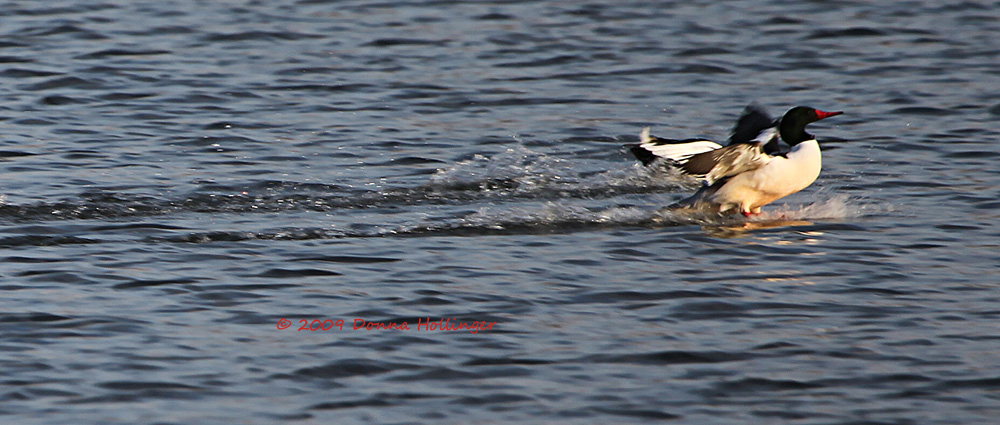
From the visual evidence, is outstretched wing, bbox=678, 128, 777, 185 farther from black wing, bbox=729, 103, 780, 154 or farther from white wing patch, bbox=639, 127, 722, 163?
black wing, bbox=729, 103, 780, 154

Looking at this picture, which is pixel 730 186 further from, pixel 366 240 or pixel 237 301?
pixel 237 301

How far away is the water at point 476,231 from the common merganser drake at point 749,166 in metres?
0.30

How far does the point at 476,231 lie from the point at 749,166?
2052 mm

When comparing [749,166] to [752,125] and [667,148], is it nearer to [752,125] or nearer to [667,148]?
[752,125]

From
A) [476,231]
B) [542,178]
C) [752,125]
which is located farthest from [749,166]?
[476,231]

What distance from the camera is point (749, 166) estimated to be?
31.4 feet

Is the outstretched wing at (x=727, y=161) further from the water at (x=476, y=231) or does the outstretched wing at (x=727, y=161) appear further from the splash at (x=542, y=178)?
the splash at (x=542, y=178)

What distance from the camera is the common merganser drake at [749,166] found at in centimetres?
929

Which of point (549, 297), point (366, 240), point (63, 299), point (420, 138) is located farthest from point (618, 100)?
point (63, 299)

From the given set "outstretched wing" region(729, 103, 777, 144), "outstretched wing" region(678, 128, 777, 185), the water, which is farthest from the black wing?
the water

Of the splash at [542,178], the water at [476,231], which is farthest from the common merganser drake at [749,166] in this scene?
the splash at [542,178]

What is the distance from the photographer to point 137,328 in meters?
6.57

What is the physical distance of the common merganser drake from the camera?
929 cm

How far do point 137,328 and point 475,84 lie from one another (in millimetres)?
7856
